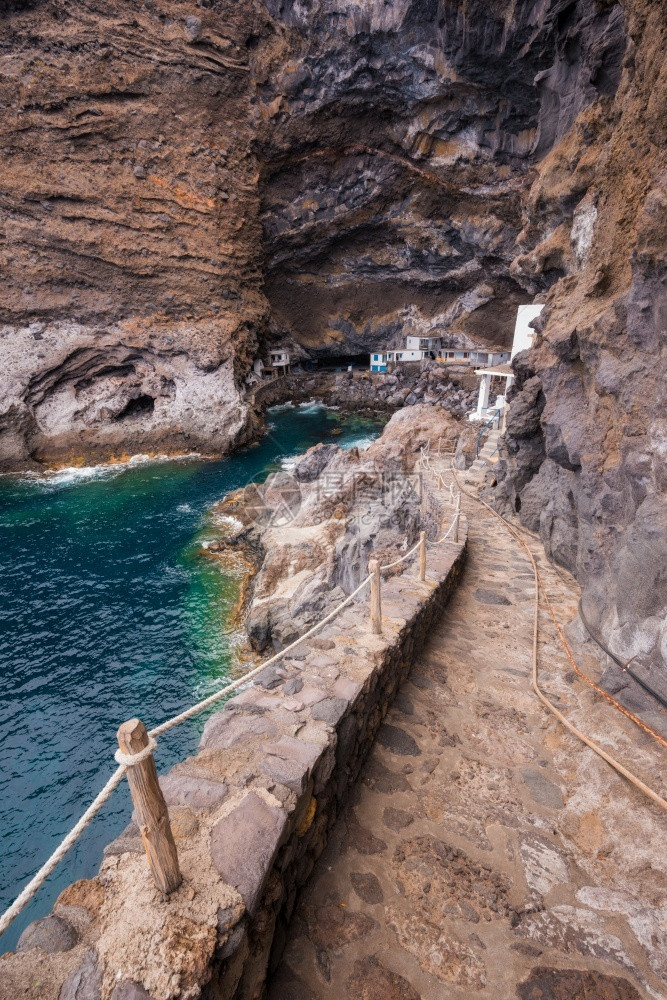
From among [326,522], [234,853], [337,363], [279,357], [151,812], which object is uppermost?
[279,357]

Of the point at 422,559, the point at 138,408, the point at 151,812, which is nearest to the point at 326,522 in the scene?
the point at 422,559

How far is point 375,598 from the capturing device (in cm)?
478

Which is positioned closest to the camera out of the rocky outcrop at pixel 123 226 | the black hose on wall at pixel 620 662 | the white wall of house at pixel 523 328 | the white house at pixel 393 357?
the black hose on wall at pixel 620 662

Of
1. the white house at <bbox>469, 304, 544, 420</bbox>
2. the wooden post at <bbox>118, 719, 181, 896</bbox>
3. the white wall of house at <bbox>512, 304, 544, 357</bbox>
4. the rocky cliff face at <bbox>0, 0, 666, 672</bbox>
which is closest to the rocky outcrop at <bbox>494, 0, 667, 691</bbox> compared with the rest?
the wooden post at <bbox>118, 719, 181, 896</bbox>

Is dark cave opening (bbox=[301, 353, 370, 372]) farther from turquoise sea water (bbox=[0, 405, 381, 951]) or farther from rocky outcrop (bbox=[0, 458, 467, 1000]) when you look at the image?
rocky outcrop (bbox=[0, 458, 467, 1000])

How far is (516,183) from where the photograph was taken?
3125cm

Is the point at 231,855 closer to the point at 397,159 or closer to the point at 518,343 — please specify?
the point at 518,343

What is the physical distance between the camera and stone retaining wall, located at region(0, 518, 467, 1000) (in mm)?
1911

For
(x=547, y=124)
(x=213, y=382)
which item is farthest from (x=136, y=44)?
(x=547, y=124)

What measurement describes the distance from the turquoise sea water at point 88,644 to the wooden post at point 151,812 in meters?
8.75

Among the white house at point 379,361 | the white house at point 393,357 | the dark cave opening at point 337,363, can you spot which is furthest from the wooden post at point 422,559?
the dark cave opening at point 337,363

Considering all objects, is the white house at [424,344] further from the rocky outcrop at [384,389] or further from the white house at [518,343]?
the white house at [518,343]

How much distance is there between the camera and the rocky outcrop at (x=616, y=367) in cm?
476

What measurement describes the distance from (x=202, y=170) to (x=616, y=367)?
3393 cm
